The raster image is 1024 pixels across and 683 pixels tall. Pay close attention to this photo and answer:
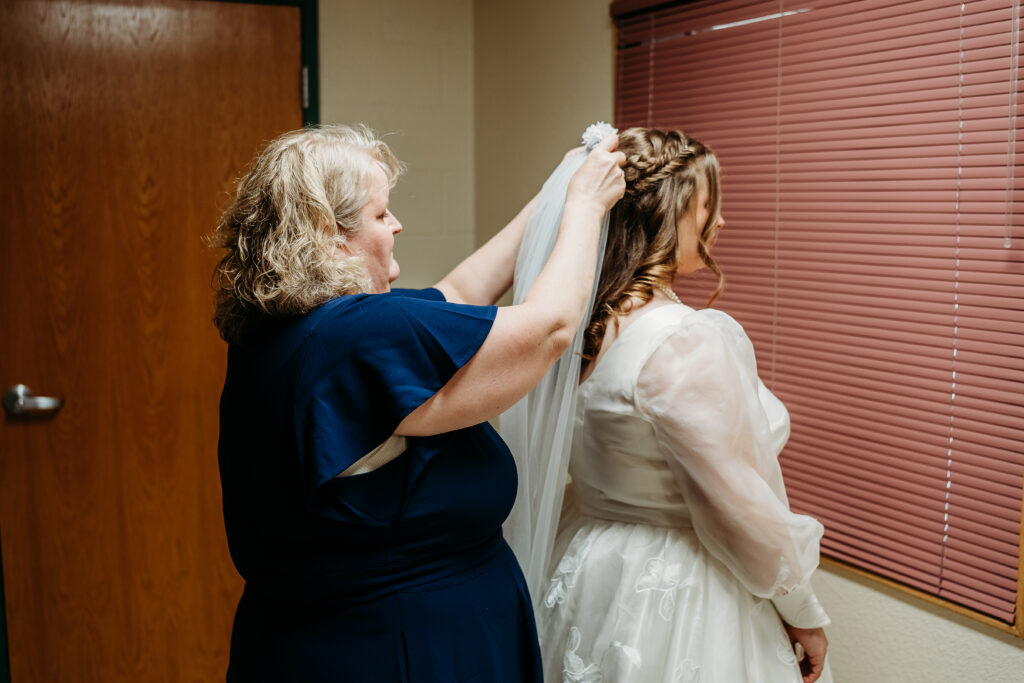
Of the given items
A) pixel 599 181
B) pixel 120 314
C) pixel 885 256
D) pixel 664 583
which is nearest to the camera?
pixel 599 181

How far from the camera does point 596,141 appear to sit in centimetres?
145

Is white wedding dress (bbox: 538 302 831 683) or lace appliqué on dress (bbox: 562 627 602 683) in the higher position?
white wedding dress (bbox: 538 302 831 683)

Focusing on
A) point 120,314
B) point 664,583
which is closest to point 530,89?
point 120,314

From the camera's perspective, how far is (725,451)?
1.38m

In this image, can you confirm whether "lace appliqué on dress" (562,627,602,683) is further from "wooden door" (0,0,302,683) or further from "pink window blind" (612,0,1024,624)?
"wooden door" (0,0,302,683)

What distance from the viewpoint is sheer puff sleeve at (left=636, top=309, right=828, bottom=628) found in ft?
4.53

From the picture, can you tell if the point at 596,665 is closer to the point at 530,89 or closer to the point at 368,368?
the point at 368,368

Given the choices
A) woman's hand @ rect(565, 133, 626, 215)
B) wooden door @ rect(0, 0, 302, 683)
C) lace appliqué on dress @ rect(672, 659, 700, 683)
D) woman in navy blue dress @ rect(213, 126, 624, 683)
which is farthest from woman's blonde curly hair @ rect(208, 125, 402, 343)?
wooden door @ rect(0, 0, 302, 683)

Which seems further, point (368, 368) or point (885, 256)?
point (885, 256)

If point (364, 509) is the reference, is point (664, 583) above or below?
below

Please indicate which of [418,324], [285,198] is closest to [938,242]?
[418,324]

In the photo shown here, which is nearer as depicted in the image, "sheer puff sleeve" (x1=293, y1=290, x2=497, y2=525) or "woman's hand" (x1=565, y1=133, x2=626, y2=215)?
"sheer puff sleeve" (x1=293, y1=290, x2=497, y2=525)

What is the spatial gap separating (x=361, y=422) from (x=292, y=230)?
0.26 meters

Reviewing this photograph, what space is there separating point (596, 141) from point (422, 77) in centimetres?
173
